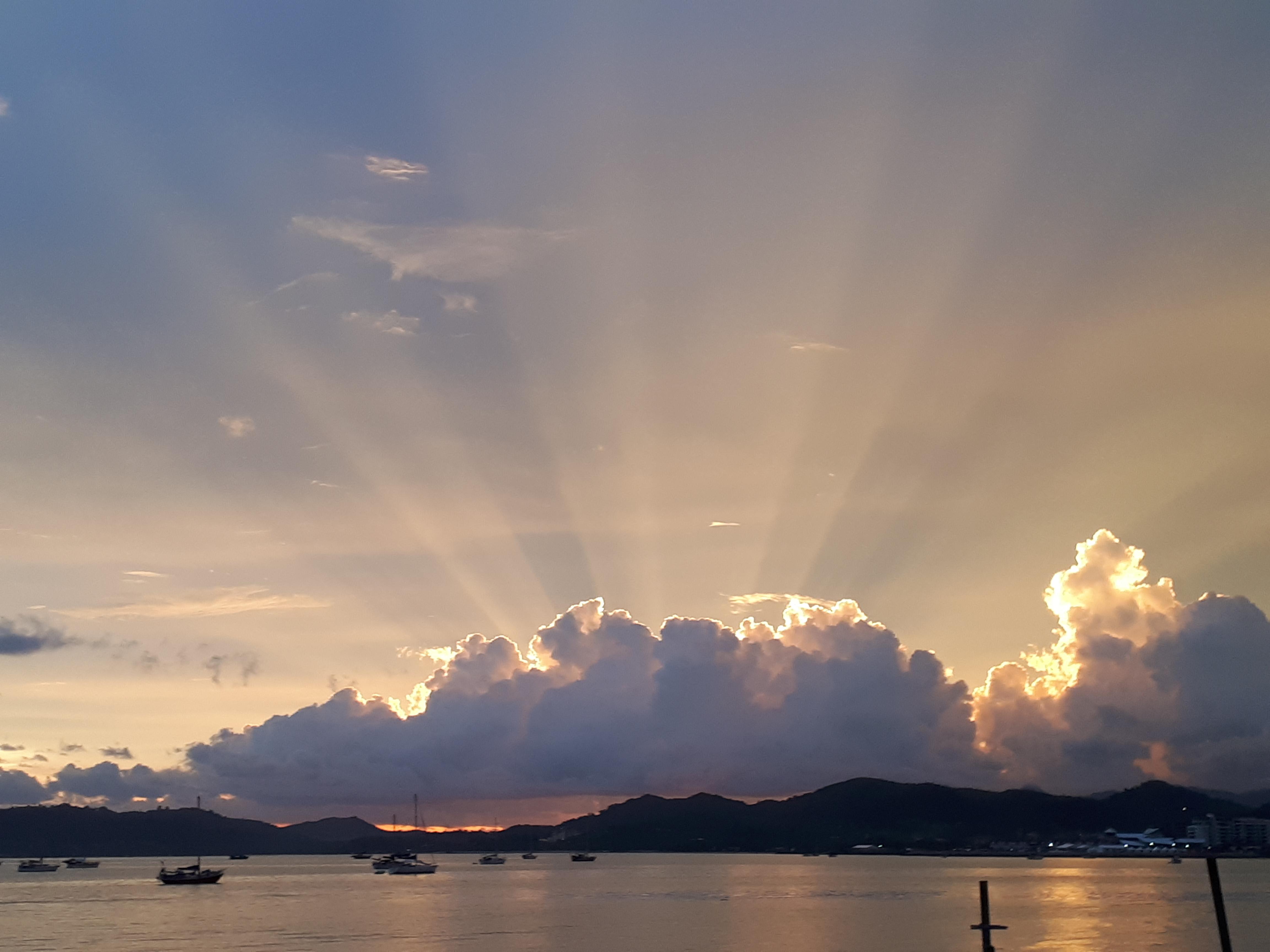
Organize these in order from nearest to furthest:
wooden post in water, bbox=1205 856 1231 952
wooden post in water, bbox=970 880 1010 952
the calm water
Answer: wooden post in water, bbox=1205 856 1231 952 < wooden post in water, bbox=970 880 1010 952 < the calm water

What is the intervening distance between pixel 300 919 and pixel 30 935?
117ft

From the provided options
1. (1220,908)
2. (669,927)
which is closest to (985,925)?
(1220,908)

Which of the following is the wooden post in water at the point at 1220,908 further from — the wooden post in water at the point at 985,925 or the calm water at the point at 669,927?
the calm water at the point at 669,927

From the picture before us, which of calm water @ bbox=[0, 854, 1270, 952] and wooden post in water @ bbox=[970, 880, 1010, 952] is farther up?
wooden post in water @ bbox=[970, 880, 1010, 952]

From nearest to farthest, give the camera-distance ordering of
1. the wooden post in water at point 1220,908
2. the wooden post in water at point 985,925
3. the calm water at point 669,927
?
1. the wooden post in water at point 1220,908
2. the wooden post in water at point 985,925
3. the calm water at point 669,927

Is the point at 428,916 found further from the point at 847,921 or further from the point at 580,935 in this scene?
the point at 847,921

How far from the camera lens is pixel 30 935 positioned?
15462 cm

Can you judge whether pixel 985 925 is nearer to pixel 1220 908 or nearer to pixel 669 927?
pixel 1220 908

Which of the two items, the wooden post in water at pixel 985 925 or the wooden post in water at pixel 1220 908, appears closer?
the wooden post in water at pixel 1220 908

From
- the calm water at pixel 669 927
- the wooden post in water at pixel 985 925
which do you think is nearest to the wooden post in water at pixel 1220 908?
the wooden post in water at pixel 985 925

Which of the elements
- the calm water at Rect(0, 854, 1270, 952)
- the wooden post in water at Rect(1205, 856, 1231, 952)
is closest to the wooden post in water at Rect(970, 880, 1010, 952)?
the wooden post in water at Rect(1205, 856, 1231, 952)

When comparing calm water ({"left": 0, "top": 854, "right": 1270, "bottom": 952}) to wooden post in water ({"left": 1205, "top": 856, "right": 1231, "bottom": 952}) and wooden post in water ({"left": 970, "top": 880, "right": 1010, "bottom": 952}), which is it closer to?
wooden post in water ({"left": 970, "top": 880, "right": 1010, "bottom": 952})

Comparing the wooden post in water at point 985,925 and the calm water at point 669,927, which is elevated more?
the wooden post in water at point 985,925

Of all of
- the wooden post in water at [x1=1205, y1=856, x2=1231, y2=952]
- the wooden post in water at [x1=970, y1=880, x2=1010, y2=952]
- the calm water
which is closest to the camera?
the wooden post in water at [x1=1205, y1=856, x2=1231, y2=952]
